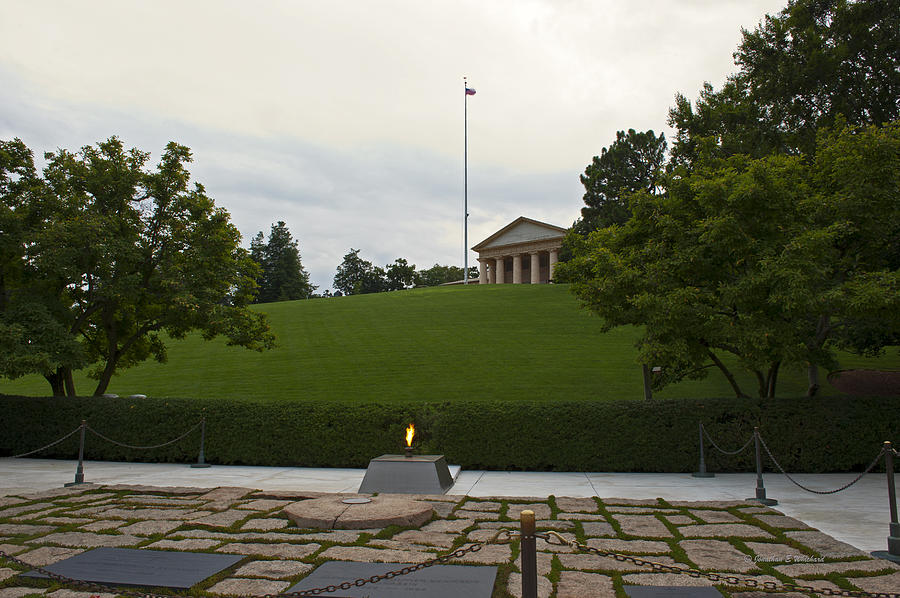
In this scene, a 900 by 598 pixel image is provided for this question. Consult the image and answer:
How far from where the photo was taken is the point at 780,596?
4602mm

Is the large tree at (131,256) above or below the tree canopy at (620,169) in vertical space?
below

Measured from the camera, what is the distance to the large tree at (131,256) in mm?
14516

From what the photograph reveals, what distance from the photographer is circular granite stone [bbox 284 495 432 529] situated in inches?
275

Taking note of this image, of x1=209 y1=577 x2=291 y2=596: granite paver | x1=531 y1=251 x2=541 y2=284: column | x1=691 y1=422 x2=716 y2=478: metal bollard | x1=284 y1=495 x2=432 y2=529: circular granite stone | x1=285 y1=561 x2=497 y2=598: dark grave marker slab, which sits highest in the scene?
x1=531 y1=251 x2=541 y2=284: column

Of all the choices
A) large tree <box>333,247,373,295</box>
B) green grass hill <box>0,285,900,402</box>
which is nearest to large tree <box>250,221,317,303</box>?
large tree <box>333,247,373,295</box>

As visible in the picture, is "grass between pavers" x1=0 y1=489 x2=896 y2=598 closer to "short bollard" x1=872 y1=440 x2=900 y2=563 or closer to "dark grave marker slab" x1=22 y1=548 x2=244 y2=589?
"dark grave marker slab" x1=22 y1=548 x2=244 y2=589

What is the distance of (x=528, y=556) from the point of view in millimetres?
3775

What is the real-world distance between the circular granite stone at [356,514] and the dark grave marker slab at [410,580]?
1522 millimetres

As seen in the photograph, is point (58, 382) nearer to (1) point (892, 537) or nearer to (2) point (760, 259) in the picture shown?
(2) point (760, 259)

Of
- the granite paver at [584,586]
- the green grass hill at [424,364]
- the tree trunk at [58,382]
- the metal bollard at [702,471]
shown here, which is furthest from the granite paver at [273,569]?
the green grass hill at [424,364]

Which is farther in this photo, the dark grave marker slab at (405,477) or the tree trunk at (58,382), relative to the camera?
the tree trunk at (58,382)

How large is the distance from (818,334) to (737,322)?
2.84m

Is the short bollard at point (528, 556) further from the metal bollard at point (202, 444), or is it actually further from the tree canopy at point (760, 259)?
the metal bollard at point (202, 444)

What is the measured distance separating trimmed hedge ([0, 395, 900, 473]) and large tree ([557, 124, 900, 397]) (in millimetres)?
1237
